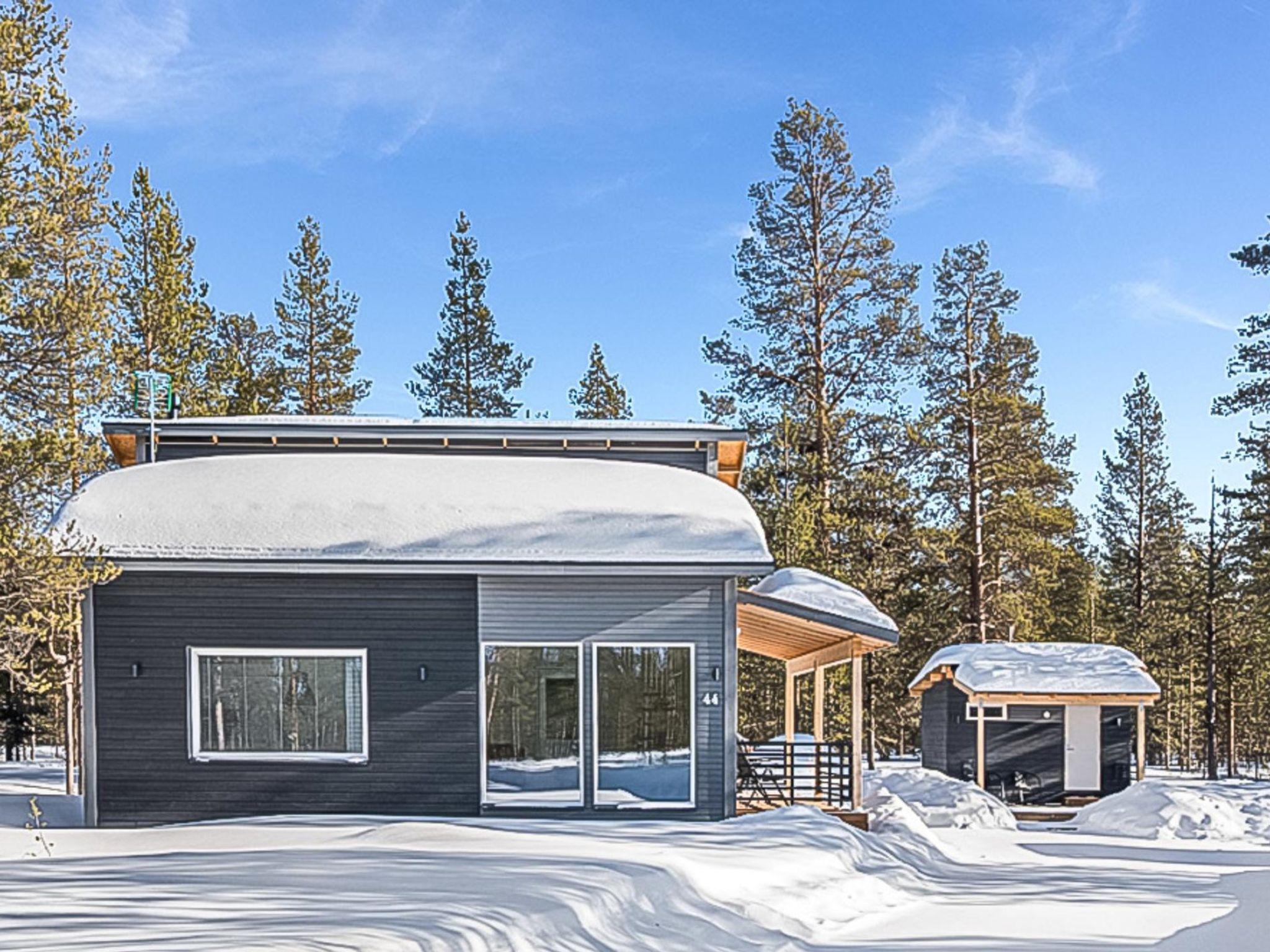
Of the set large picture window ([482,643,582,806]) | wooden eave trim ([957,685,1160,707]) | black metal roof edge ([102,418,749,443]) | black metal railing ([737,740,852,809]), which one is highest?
black metal roof edge ([102,418,749,443])

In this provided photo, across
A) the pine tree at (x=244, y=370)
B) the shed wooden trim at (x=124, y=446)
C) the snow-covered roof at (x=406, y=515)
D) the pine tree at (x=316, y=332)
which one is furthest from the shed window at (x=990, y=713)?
the pine tree at (x=316, y=332)

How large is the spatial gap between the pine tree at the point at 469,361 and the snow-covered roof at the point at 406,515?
16183 millimetres

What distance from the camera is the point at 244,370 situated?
21.7 m

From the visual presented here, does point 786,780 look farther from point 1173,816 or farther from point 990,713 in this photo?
point 990,713

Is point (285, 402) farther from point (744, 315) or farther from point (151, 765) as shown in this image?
point (151, 765)

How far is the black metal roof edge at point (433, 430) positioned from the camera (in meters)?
13.2

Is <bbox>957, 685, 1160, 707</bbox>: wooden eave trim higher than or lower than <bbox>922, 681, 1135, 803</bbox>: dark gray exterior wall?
higher

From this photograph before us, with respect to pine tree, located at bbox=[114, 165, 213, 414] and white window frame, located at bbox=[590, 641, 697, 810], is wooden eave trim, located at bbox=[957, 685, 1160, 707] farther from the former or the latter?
pine tree, located at bbox=[114, 165, 213, 414]

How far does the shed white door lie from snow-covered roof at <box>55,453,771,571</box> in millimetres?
11354

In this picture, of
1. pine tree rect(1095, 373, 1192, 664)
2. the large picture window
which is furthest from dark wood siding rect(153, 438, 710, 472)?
pine tree rect(1095, 373, 1192, 664)

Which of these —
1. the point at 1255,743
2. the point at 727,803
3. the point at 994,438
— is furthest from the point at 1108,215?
the point at 1255,743

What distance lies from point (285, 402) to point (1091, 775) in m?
21.0

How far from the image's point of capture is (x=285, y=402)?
27.9m

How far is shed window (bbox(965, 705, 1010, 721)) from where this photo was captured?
20109mm
